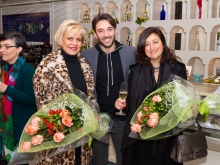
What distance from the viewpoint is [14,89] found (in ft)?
6.90

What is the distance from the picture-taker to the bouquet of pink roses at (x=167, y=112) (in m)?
1.51

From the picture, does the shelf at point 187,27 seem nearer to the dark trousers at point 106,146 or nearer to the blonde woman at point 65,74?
the dark trousers at point 106,146

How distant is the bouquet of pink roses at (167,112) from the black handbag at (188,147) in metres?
0.11

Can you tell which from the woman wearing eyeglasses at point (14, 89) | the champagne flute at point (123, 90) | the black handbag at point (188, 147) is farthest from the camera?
the woman wearing eyeglasses at point (14, 89)

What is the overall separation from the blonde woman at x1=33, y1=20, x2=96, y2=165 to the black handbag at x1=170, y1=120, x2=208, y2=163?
2.32 ft

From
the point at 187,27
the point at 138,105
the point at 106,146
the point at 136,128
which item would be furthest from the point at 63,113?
the point at 187,27

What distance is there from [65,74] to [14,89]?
477 mm

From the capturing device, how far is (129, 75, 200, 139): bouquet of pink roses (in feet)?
4.95

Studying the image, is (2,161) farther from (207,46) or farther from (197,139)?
→ (207,46)

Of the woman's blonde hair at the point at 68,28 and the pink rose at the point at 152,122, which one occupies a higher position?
the woman's blonde hair at the point at 68,28

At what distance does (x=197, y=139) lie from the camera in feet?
5.53

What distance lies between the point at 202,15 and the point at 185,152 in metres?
2.53

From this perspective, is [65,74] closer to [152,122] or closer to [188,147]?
[152,122]

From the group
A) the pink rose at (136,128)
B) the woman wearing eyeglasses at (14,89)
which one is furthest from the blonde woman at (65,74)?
the pink rose at (136,128)
